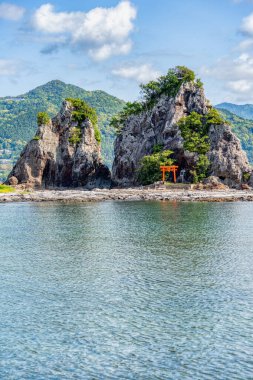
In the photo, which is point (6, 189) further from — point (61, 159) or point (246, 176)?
point (246, 176)

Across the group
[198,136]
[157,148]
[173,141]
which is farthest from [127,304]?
[157,148]

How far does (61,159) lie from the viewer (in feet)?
464

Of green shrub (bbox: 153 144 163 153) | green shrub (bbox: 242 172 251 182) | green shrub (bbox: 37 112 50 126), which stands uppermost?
green shrub (bbox: 37 112 50 126)

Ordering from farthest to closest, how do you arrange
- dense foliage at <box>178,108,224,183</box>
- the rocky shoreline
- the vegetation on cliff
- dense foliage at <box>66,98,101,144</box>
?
dense foliage at <box>66,98,101,144</box> → the vegetation on cliff → dense foliage at <box>178,108,224,183</box> → the rocky shoreline

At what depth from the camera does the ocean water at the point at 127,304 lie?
22.6 m

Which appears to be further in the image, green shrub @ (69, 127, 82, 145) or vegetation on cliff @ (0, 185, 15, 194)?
green shrub @ (69, 127, 82, 145)

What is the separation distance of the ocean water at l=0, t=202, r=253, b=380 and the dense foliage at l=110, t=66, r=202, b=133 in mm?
81096

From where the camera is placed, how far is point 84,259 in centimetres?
4609

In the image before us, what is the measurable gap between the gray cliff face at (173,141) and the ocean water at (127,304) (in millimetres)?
59606

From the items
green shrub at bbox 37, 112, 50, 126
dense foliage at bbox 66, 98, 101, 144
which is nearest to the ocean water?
dense foliage at bbox 66, 98, 101, 144

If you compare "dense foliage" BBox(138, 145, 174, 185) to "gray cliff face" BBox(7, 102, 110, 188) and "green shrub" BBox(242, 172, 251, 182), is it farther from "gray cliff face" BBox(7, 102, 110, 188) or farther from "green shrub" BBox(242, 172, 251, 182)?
"green shrub" BBox(242, 172, 251, 182)

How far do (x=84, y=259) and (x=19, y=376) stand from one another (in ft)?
81.1

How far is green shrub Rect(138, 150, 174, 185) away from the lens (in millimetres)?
123688

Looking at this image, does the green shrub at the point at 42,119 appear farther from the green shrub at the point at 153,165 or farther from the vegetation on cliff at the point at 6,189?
the green shrub at the point at 153,165
